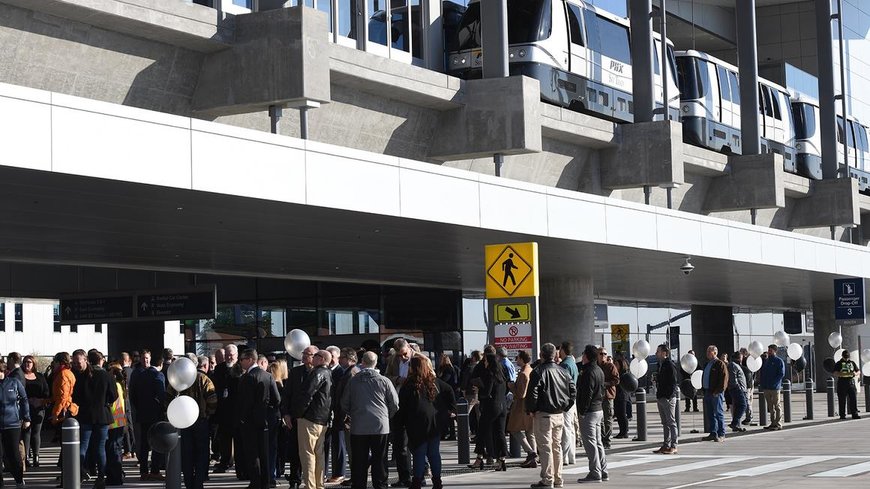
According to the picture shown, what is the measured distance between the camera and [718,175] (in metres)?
39.8

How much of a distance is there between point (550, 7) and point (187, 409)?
2133cm

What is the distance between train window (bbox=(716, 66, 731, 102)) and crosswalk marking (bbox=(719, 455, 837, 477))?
24827mm

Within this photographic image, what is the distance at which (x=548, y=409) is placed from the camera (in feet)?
49.6

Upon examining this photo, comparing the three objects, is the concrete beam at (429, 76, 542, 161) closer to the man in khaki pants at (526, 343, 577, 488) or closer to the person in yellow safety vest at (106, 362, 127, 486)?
the person in yellow safety vest at (106, 362, 127, 486)

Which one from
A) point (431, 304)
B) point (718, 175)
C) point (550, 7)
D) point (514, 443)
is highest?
point (550, 7)

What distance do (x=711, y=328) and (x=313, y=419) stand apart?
4236cm

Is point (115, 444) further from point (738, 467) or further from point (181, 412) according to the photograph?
point (738, 467)

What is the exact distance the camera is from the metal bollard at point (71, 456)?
10.5m

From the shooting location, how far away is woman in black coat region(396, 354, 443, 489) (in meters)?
14.4

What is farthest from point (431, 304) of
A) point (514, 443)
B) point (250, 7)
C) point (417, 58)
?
point (514, 443)

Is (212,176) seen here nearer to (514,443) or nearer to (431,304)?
(514,443)

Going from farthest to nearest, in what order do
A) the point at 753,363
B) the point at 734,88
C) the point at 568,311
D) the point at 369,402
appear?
1. the point at 734,88
2. the point at 568,311
3. the point at 753,363
4. the point at 369,402

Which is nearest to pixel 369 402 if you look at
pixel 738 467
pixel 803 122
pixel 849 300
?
pixel 738 467

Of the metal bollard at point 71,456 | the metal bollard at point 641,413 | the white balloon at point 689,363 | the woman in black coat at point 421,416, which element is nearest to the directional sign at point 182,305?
the metal bollard at point 641,413
